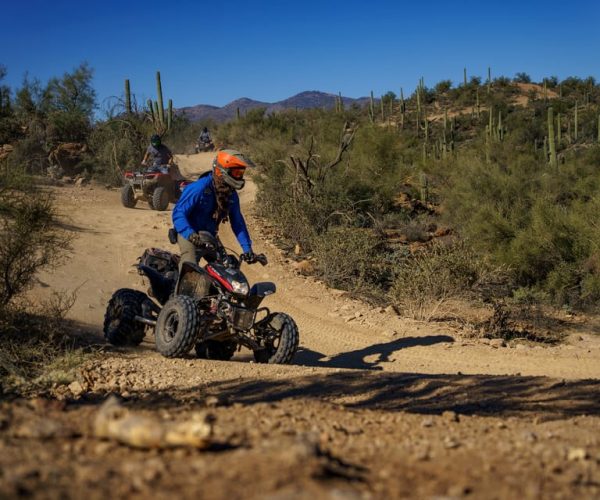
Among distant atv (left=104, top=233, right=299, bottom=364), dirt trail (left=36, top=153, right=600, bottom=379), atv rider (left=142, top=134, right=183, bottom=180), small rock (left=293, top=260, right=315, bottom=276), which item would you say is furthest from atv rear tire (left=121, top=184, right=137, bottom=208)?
distant atv (left=104, top=233, right=299, bottom=364)

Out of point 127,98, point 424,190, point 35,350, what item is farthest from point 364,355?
point 127,98

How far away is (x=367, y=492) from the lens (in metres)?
2.74

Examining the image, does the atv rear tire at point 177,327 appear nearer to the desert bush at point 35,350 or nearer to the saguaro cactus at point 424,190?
the desert bush at point 35,350

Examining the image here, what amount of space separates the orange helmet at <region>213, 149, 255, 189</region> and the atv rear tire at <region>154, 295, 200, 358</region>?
133cm

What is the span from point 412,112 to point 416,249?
117 ft

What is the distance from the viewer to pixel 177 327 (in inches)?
271

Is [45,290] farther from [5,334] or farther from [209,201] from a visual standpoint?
[209,201]

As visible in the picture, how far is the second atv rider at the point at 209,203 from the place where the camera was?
23.5 feet

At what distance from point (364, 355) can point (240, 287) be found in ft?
8.57

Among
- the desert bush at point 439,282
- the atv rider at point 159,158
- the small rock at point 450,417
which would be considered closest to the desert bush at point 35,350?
the small rock at point 450,417

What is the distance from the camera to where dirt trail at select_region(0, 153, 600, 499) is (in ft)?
8.99

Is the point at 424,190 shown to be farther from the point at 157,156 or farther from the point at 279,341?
the point at 279,341

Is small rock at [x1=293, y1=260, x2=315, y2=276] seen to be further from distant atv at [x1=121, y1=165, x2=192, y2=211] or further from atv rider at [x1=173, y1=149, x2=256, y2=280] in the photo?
atv rider at [x1=173, y1=149, x2=256, y2=280]

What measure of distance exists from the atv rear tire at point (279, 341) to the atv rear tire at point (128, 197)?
11063 millimetres
